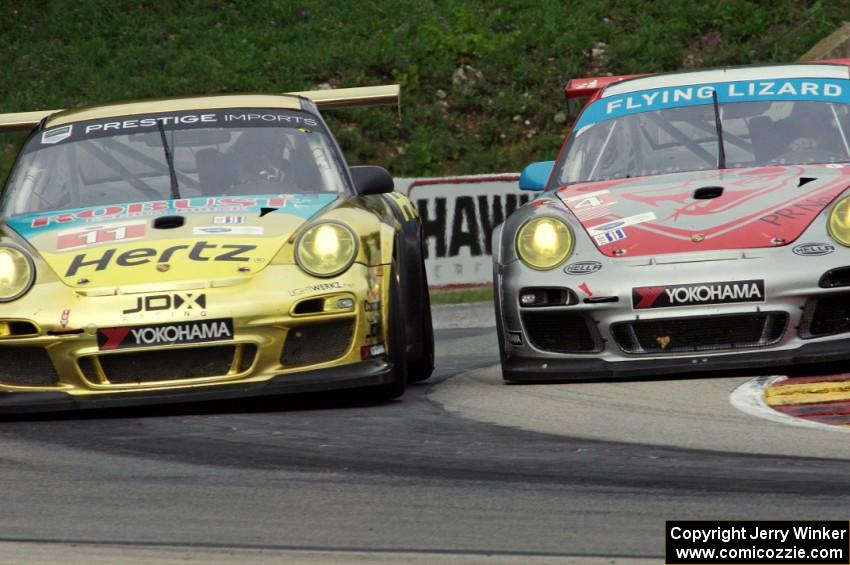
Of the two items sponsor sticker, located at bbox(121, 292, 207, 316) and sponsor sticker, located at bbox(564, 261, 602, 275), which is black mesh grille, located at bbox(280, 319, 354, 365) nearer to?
sponsor sticker, located at bbox(121, 292, 207, 316)

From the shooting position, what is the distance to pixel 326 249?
260 inches

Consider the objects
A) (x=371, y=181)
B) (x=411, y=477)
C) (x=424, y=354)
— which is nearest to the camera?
(x=411, y=477)

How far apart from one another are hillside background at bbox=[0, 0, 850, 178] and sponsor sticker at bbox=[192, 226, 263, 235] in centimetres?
1176

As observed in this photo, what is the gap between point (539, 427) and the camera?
5902 mm

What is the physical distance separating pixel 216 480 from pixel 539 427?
140 centimetres

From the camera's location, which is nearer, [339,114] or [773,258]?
[773,258]

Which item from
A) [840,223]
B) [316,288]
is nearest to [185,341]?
[316,288]

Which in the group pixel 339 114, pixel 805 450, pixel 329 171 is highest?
pixel 329 171

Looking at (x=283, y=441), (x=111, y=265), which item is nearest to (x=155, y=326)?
(x=111, y=265)

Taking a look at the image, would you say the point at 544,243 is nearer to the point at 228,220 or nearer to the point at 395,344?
the point at 395,344

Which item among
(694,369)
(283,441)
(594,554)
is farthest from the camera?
(694,369)

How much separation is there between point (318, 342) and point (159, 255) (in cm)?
71

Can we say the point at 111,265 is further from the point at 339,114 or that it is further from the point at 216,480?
the point at 339,114

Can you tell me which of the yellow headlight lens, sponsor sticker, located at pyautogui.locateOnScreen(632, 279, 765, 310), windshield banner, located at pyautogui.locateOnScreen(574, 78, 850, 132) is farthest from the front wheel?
windshield banner, located at pyautogui.locateOnScreen(574, 78, 850, 132)
